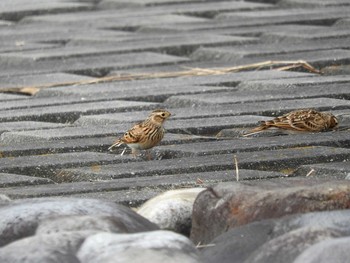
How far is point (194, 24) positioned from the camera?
7.56 metres

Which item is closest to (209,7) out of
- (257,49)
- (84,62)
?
(257,49)

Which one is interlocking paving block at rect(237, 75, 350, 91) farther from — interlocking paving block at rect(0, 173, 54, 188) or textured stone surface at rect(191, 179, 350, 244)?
textured stone surface at rect(191, 179, 350, 244)

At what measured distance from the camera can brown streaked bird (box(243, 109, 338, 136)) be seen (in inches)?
196

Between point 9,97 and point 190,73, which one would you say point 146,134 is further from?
point 190,73

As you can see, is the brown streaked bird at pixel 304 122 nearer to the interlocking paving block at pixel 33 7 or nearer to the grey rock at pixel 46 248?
the grey rock at pixel 46 248

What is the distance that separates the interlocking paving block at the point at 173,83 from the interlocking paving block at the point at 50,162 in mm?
1107

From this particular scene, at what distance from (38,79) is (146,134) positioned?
165 cm

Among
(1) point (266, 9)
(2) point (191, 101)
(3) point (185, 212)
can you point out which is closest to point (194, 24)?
(1) point (266, 9)

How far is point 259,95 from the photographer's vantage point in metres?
5.70

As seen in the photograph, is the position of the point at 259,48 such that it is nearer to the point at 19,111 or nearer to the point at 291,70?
the point at 291,70

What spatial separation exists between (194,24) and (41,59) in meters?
1.03

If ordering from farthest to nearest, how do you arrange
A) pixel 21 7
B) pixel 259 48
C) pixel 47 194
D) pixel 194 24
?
pixel 21 7 < pixel 194 24 < pixel 259 48 < pixel 47 194

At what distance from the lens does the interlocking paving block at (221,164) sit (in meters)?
4.57

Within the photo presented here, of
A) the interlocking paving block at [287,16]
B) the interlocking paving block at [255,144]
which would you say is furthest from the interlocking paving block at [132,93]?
the interlocking paving block at [287,16]
